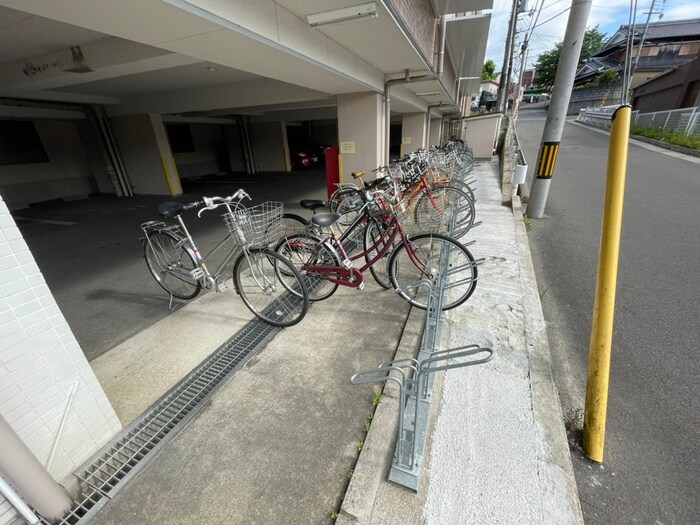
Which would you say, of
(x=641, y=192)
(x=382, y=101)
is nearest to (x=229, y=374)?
(x=382, y=101)

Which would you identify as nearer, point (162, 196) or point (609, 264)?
point (609, 264)

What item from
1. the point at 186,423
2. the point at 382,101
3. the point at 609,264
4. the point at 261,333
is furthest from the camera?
the point at 382,101

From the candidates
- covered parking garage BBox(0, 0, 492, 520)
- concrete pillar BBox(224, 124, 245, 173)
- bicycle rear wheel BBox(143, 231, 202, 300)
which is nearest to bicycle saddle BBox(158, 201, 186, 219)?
bicycle rear wheel BBox(143, 231, 202, 300)

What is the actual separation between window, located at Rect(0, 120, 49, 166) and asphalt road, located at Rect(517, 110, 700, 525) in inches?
513

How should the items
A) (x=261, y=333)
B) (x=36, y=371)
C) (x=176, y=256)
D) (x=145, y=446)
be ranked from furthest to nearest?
(x=176, y=256), (x=261, y=333), (x=145, y=446), (x=36, y=371)

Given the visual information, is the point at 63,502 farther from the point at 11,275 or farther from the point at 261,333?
the point at 261,333

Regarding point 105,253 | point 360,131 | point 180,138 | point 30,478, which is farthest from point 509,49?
point 30,478

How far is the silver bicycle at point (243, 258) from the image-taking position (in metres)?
2.49

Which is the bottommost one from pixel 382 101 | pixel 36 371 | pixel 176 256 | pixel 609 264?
pixel 176 256

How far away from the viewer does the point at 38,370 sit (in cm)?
134

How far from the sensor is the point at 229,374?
2207 millimetres

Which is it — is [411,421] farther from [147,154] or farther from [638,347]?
[147,154]

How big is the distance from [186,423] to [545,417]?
2.18m

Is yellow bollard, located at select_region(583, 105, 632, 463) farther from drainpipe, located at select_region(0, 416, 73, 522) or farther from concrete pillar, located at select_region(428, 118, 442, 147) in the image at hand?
concrete pillar, located at select_region(428, 118, 442, 147)
